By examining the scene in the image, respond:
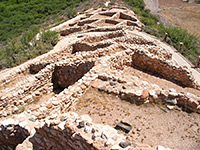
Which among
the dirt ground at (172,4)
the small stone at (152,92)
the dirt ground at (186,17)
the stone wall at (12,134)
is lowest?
the dirt ground at (186,17)

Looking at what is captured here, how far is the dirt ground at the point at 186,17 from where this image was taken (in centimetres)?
3933

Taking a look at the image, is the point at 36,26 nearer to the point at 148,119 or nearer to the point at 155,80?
the point at 155,80

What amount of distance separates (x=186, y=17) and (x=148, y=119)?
4709 cm

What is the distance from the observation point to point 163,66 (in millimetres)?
9609

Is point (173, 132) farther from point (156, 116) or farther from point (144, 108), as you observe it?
point (144, 108)

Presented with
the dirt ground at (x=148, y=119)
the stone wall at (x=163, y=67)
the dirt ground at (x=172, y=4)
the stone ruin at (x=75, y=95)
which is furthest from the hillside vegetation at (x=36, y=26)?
the dirt ground at (x=172, y=4)

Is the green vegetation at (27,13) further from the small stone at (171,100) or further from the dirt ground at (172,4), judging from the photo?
the dirt ground at (172,4)

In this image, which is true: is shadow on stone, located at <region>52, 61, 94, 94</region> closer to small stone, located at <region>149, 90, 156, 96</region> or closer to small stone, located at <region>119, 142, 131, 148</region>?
small stone, located at <region>149, 90, 156, 96</region>

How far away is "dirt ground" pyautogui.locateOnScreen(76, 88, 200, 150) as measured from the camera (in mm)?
5031

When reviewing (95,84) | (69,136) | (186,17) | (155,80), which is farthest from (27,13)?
(69,136)

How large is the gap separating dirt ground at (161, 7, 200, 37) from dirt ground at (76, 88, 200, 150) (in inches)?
1394

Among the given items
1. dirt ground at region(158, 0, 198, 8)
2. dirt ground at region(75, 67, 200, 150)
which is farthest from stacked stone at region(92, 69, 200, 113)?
dirt ground at region(158, 0, 198, 8)

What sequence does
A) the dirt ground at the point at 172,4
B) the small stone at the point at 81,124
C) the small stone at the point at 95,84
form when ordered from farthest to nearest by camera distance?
the dirt ground at the point at 172,4, the small stone at the point at 95,84, the small stone at the point at 81,124

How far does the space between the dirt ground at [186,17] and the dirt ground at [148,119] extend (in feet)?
116
